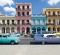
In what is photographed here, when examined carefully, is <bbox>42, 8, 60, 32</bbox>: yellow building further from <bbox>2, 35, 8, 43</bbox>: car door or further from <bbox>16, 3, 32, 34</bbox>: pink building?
<bbox>2, 35, 8, 43</bbox>: car door

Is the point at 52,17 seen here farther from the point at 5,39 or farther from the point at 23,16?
the point at 5,39

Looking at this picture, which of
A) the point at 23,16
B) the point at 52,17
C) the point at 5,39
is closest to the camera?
the point at 5,39

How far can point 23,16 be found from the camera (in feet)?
111

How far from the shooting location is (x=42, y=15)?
33.3m

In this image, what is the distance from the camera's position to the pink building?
31891 mm

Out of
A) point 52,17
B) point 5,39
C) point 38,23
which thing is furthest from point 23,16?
point 5,39

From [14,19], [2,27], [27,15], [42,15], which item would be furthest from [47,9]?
[2,27]

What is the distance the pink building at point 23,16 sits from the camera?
105 ft

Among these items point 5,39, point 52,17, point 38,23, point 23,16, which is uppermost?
point 23,16

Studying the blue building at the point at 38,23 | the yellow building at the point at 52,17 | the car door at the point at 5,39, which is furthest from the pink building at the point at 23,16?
the car door at the point at 5,39

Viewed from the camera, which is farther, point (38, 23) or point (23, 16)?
point (23, 16)

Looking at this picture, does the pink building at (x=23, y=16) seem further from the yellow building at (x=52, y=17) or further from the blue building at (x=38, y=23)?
the yellow building at (x=52, y=17)

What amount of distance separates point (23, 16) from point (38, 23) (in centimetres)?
304

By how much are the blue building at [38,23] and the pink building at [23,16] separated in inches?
28.6
